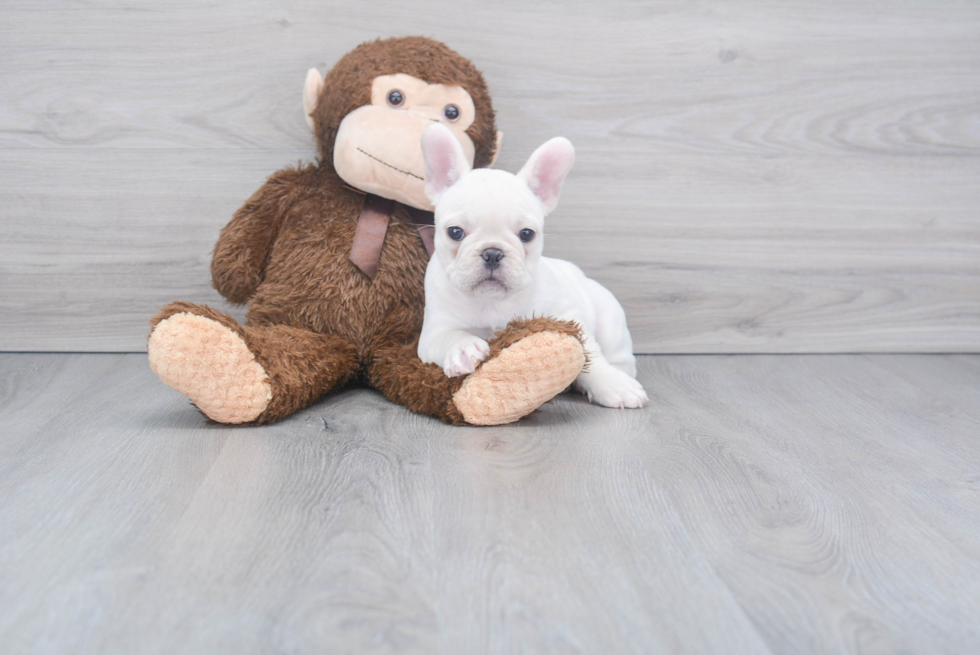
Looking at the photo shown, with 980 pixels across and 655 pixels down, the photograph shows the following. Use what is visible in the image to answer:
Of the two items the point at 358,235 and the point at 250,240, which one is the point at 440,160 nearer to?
the point at 358,235

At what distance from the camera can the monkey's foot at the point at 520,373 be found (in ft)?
3.29

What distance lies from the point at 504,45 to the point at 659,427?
0.82 meters

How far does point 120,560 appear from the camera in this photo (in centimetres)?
68

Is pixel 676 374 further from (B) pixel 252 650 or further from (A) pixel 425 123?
(B) pixel 252 650

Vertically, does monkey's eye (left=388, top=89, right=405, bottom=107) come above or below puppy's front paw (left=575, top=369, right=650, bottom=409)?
above

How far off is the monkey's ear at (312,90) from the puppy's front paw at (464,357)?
22.0 inches

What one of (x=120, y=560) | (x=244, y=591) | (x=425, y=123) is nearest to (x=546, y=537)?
(x=244, y=591)

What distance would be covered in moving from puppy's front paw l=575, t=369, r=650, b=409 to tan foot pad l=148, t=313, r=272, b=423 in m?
0.50

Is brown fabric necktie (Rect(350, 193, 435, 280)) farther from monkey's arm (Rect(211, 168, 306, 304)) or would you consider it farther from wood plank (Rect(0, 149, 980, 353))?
wood plank (Rect(0, 149, 980, 353))

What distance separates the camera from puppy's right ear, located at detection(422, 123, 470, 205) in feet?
3.49

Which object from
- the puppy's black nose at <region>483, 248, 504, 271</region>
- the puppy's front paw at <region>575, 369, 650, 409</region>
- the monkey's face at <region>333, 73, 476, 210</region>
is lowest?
the puppy's front paw at <region>575, 369, 650, 409</region>

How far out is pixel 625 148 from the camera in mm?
1524

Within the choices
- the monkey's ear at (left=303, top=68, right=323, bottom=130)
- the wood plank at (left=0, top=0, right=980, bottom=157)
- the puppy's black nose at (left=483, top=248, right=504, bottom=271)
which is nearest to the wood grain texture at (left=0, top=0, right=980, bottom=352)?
the wood plank at (left=0, top=0, right=980, bottom=157)

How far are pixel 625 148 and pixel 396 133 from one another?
537 millimetres
